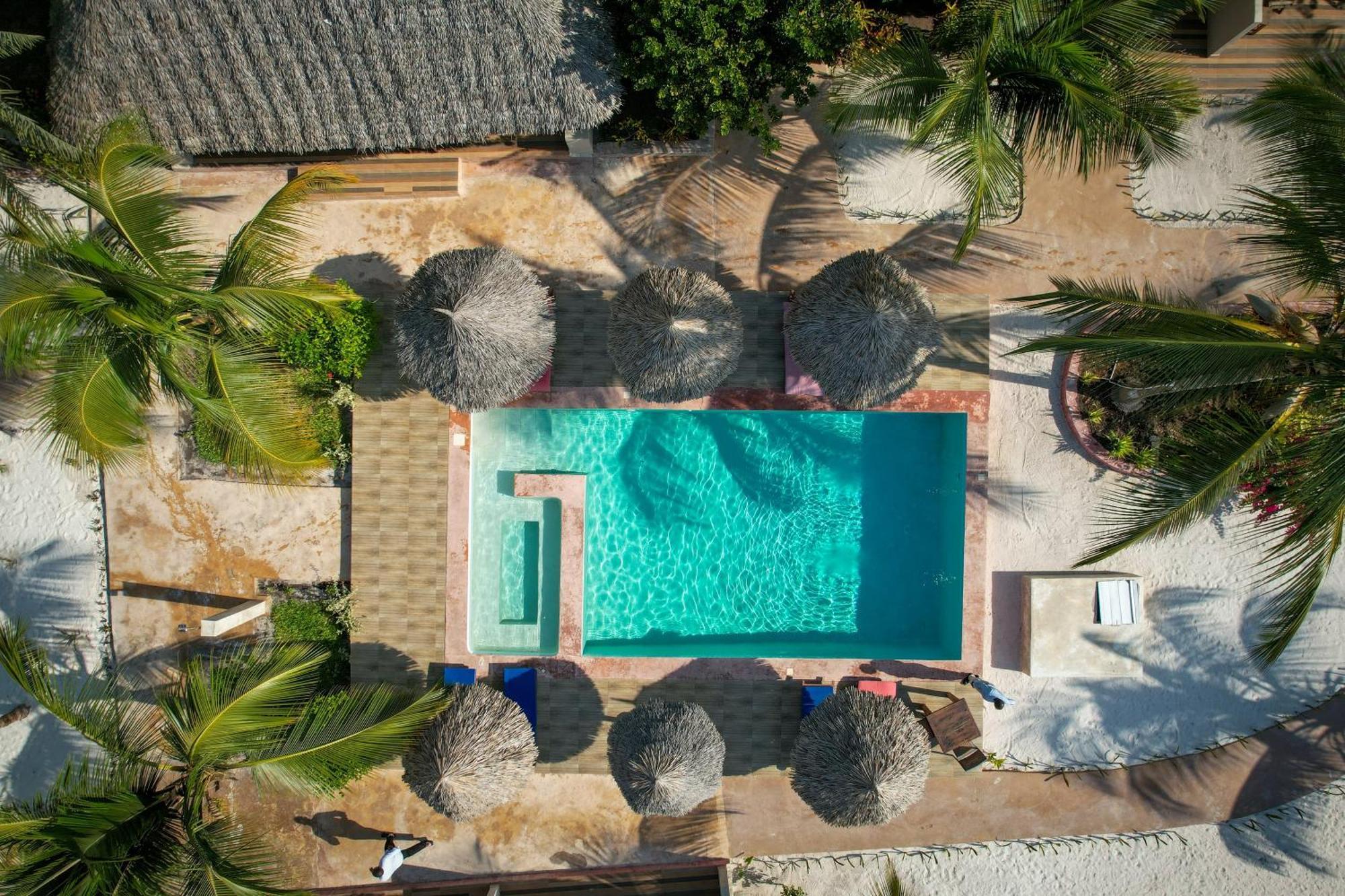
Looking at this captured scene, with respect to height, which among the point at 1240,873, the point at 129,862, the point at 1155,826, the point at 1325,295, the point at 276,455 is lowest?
the point at 1240,873

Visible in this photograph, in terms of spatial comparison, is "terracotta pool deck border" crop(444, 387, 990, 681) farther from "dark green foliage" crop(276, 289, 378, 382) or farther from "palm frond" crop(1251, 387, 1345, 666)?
"palm frond" crop(1251, 387, 1345, 666)

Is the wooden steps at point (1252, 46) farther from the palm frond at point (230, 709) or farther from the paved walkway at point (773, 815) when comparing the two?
the palm frond at point (230, 709)

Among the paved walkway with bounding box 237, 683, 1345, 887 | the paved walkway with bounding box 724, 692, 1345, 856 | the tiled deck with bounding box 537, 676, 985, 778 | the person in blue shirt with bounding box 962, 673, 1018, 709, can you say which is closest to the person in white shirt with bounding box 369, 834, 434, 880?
the paved walkway with bounding box 237, 683, 1345, 887

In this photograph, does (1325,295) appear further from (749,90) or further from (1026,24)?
(749,90)

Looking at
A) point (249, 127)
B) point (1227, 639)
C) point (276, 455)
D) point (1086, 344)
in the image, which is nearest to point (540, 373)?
point (276, 455)

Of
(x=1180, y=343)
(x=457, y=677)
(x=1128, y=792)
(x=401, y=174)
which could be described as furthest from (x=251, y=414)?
(x=1128, y=792)

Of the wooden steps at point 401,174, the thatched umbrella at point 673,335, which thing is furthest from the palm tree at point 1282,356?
the wooden steps at point 401,174
